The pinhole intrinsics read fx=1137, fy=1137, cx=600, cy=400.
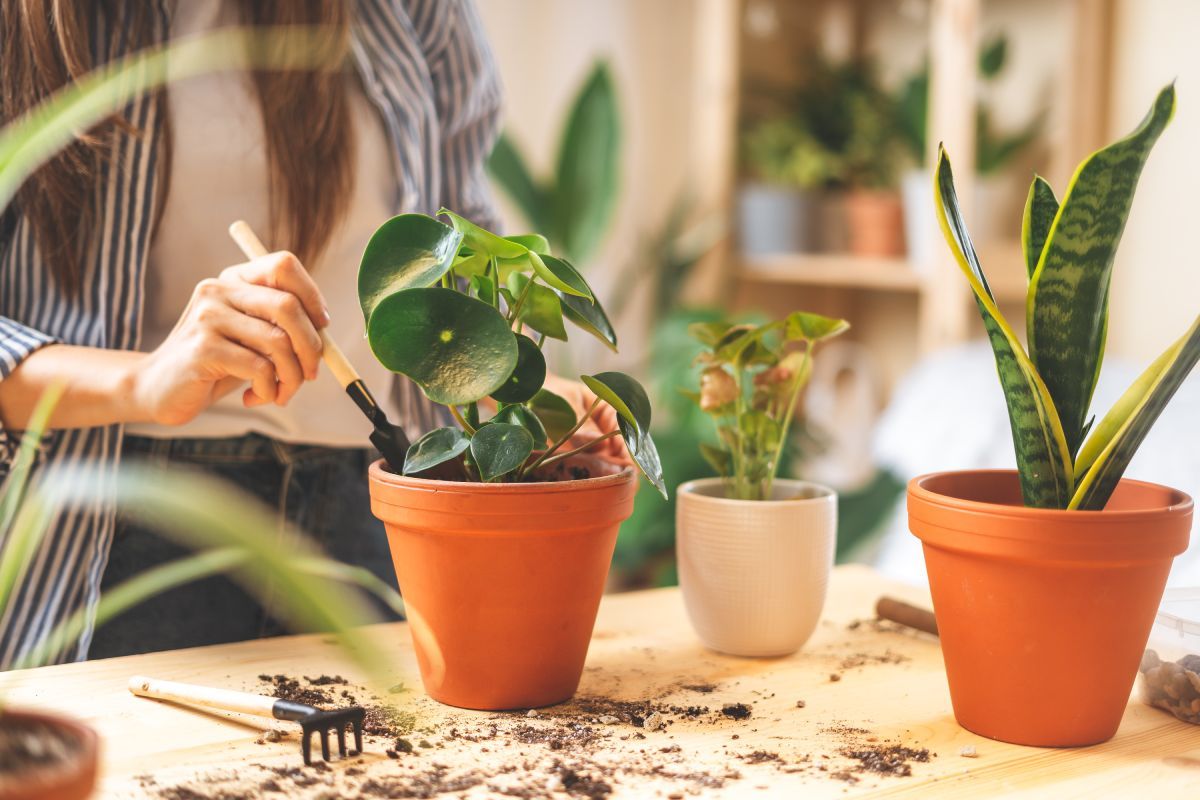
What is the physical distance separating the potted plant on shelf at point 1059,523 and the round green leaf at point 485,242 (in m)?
0.28

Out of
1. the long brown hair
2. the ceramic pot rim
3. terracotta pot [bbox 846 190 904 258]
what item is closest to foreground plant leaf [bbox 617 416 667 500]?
the ceramic pot rim

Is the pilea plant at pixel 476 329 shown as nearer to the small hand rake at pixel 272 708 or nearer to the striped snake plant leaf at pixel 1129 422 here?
the small hand rake at pixel 272 708

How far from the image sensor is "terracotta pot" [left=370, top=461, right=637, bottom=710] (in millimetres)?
752

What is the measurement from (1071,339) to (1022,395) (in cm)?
5

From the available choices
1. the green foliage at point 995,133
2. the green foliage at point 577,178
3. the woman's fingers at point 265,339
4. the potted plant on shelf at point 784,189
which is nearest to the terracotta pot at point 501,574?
the woman's fingers at point 265,339

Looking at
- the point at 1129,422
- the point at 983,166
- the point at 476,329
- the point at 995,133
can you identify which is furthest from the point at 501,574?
the point at 995,133

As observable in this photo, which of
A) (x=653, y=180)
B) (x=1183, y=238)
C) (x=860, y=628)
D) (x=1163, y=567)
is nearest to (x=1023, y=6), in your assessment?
(x=1183, y=238)

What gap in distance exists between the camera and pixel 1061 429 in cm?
73

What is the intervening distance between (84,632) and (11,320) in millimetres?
300

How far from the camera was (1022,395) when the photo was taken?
73 centimetres

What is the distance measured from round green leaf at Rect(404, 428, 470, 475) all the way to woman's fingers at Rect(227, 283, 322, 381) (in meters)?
0.12

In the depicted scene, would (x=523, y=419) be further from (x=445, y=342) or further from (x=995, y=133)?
(x=995, y=133)

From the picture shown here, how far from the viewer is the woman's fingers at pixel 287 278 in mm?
823

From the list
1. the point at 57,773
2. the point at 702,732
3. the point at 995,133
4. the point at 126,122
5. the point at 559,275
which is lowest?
the point at 702,732
